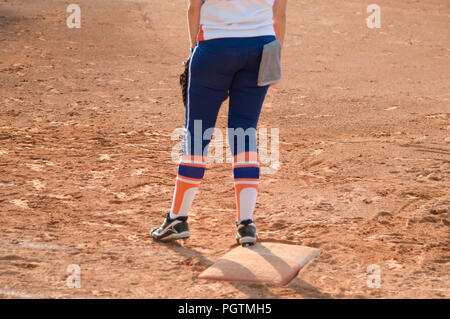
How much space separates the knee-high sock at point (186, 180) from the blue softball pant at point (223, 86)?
52 millimetres

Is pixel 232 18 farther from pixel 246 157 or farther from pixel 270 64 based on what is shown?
→ pixel 246 157

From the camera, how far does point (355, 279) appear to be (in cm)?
354

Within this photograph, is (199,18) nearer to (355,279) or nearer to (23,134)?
(355,279)

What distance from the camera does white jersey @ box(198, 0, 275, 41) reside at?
3623mm

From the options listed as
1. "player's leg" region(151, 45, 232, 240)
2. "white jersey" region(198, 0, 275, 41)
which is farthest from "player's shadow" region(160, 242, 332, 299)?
"white jersey" region(198, 0, 275, 41)

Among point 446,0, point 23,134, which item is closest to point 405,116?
point 23,134

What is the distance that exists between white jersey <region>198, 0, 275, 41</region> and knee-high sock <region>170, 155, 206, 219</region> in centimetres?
70

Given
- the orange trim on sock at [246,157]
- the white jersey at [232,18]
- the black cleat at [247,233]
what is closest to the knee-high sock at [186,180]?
the orange trim on sock at [246,157]

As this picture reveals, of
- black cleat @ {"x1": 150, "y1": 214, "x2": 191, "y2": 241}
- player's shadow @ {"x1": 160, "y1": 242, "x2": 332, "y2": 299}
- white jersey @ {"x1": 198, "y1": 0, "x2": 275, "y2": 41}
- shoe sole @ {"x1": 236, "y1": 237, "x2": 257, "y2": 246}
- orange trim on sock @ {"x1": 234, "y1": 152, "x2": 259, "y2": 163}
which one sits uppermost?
white jersey @ {"x1": 198, "y1": 0, "x2": 275, "y2": 41}

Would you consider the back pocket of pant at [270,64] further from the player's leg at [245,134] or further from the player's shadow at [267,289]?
the player's shadow at [267,289]

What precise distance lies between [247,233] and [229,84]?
0.87 m

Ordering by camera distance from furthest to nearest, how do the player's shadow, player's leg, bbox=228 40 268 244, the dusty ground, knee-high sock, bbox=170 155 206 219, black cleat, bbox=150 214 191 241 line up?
black cleat, bbox=150 214 191 241 → knee-high sock, bbox=170 155 206 219 → player's leg, bbox=228 40 268 244 → the dusty ground → the player's shadow

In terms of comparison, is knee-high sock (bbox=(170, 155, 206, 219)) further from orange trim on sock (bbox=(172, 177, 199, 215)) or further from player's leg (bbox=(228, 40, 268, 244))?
player's leg (bbox=(228, 40, 268, 244))

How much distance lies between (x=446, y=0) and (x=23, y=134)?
11.3 meters
